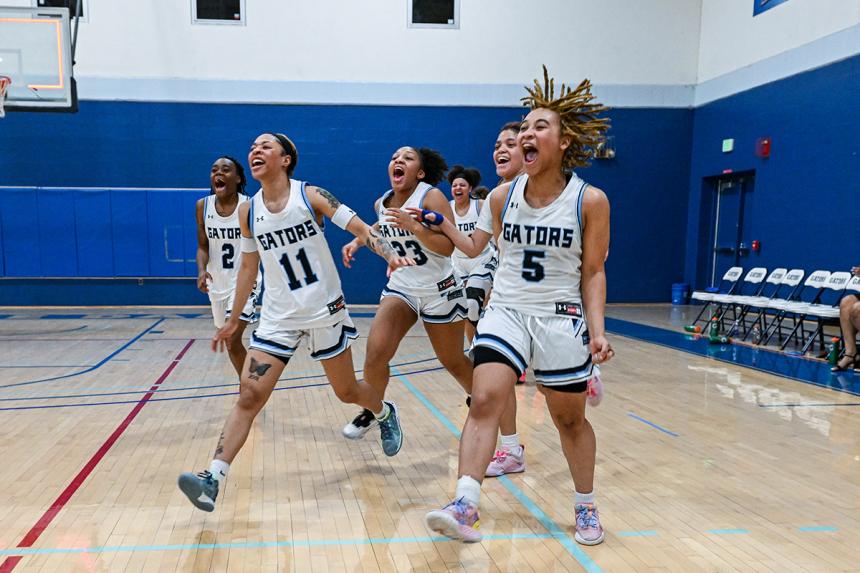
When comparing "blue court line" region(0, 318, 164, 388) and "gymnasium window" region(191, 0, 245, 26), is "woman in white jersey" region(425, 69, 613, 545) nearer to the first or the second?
"blue court line" region(0, 318, 164, 388)

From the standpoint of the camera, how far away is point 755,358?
25.5 feet

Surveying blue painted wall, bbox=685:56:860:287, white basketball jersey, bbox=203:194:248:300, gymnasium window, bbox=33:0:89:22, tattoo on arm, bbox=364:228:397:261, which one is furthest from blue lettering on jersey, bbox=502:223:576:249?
gymnasium window, bbox=33:0:89:22

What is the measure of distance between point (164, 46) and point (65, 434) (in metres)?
10.0

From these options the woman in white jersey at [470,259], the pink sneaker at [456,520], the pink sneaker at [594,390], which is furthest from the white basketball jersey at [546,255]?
the woman in white jersey at [470,259]

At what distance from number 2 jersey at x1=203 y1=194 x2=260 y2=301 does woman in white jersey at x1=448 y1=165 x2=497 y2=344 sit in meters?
1.93

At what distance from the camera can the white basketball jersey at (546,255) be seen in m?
2.70

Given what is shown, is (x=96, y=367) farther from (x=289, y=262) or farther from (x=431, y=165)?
(x=431, y=165)

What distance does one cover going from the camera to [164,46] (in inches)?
486

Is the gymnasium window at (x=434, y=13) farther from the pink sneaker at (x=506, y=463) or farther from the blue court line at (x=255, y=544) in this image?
the blue court line at (x=255, y=544)

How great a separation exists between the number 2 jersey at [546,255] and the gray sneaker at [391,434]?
1548 millimetres

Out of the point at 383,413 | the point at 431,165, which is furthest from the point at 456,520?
the point at 431,165

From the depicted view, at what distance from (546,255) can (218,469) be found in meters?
1.83

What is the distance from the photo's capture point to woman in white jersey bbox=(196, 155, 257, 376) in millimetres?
5117

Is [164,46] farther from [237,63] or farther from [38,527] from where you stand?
[38,527]
